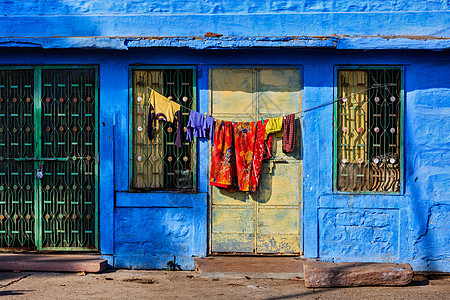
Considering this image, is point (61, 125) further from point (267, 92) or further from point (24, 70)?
point (267, 92)

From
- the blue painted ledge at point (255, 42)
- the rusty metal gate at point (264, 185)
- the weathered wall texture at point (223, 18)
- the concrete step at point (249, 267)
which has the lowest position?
the concrete step at point (249, 267)

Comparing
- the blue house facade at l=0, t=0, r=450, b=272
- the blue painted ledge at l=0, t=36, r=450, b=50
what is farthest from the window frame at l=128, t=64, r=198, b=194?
the blue painted ledge at l=0, t=36, r=450, b=50

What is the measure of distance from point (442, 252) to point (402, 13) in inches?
124

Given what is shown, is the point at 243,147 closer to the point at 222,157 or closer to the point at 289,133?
the point at 222,157

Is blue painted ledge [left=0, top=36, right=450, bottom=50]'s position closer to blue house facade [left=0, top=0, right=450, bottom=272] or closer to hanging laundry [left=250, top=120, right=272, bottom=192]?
blue house facade [left=0, top=0, right=450, bottom=272]

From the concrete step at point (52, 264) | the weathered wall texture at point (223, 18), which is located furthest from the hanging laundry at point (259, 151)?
the concrete step at point (52, 264)

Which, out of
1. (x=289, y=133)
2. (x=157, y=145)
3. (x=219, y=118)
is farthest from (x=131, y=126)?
(x=289, y=133)

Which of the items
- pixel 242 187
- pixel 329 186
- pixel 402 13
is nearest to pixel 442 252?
pixel 329 186

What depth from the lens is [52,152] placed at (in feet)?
21.4

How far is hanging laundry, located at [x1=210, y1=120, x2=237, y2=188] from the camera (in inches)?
250

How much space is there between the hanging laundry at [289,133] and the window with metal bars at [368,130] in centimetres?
59

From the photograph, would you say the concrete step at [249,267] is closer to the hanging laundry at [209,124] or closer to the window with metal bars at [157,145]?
the window with metal bars at [157,145]

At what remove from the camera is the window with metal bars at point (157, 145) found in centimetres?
649

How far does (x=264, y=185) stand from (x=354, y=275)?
1.63m
